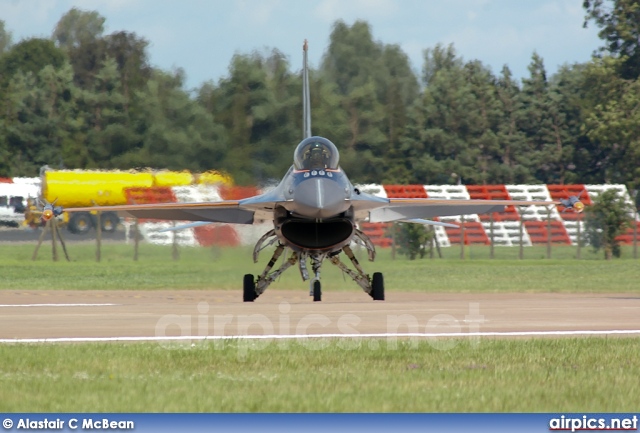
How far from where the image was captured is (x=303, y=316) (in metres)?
17.9

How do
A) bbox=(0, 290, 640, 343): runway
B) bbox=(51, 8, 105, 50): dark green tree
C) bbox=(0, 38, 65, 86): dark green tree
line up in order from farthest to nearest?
bbox=(51, 8, 105, 50): dark green tree
bbox=(0, 38, 65, 86): dark green tree
bbox=(0, 290, 640, 343): runway

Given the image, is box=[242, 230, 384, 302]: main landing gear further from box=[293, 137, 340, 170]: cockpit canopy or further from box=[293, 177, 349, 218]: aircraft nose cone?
box=[293, 137, 340, 170]: cockpit canopy

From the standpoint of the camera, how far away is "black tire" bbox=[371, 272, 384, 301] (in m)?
23.2

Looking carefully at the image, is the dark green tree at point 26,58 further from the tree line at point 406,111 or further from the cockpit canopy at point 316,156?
the cockpit canopy at point 316,156

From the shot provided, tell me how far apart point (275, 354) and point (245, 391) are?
95.9 inches

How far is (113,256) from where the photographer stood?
1551 inches

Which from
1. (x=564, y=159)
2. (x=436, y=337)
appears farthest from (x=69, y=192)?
(x=436, y=337)

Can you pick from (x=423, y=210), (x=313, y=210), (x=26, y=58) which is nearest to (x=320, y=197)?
(x=313, y=210)

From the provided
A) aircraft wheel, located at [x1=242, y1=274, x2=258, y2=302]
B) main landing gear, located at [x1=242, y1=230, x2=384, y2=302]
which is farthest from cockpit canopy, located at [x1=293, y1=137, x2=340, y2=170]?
aircraft wheel, located at [x1=242, y1=274, x2=258, y2=302]

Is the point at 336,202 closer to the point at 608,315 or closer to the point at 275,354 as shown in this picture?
the point at 608,315

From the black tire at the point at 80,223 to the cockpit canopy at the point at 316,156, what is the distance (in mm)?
38147

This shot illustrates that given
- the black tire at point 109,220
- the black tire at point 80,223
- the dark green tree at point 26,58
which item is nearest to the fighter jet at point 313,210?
the black tire at point 80,223

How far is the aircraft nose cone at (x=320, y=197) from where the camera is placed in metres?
19.7

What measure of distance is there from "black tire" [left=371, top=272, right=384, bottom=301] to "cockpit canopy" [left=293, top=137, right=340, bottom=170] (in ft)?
11.5
